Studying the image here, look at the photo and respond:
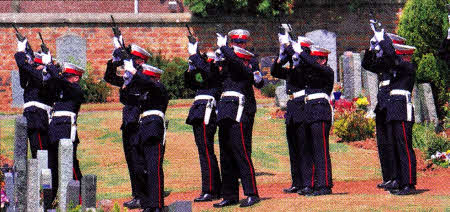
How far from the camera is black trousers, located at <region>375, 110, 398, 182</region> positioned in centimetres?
1320

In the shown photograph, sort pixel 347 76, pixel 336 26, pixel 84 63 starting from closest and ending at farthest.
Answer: pixel 347 76, pixel 84 63, pixel 336 26

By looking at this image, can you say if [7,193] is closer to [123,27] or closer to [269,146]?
[269,146]

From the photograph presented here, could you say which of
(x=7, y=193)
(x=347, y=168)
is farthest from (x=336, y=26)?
(x=7, y=193)

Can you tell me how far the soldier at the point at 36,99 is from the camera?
1354 cm

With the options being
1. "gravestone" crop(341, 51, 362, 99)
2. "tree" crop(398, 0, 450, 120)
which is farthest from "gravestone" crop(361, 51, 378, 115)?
"gravestone" crop(341, 51, 362, 99)

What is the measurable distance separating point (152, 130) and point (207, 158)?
5.36 ft

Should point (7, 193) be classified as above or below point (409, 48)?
below

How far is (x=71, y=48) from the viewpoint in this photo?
92.0ft

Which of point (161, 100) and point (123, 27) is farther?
point (123, 27)

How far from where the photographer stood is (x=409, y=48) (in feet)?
43.0

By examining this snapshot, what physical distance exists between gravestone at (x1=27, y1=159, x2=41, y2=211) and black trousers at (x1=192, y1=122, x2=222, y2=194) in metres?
3.16

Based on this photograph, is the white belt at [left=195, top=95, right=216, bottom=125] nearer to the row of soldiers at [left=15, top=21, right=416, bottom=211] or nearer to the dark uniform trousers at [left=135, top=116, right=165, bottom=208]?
the row of soldiers at [left=15, top=21, right=416, bottom=211]

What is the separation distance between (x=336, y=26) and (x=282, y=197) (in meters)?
19.0

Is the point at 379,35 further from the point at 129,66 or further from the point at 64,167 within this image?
the point at 64,167
